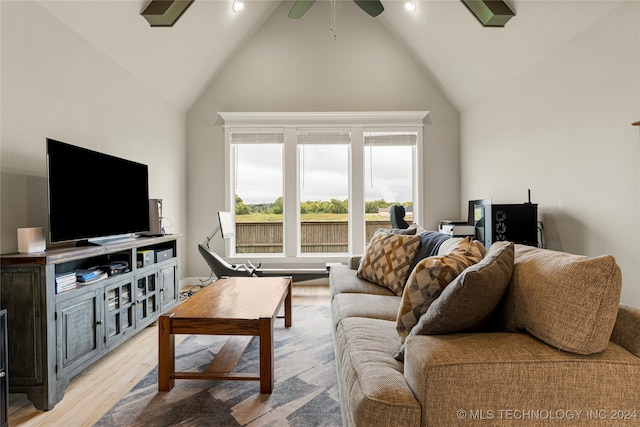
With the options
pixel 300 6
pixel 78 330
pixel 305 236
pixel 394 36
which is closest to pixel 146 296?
pixel 78 330

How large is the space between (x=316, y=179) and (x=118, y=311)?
10.4 feet

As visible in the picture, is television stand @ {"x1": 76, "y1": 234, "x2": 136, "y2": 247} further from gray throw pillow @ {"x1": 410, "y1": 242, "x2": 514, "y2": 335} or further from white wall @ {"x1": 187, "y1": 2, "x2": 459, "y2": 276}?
gray throw pillow @ {"x1": 410, "y1": 242, "x2": 514, "y2": 335}

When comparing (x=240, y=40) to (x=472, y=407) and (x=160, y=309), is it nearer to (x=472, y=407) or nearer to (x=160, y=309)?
(x=160, y=309)

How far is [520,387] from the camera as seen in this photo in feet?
3.26

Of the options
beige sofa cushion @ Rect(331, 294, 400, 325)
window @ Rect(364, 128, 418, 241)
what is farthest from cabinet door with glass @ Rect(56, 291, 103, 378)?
window @ Rect(364, 128, 418, 241)

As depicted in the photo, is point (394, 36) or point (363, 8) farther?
point (394, 36)

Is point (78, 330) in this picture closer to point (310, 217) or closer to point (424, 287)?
point (424, 287)

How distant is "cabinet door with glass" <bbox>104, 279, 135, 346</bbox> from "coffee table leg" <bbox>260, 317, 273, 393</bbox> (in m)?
1.23

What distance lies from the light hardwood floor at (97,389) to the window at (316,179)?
2417 millimetres

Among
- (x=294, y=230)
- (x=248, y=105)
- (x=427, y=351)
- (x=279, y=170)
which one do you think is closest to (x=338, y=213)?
(x=294, y=230)

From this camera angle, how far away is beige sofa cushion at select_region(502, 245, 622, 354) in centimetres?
99

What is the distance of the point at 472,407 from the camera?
0.99 metres

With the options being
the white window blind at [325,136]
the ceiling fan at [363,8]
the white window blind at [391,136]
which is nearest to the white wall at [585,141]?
the ceiling fan at [363,8]

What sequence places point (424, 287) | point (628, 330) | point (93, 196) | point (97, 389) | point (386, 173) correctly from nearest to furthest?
point (628, 330) → point (424, 287) → point (97, 389) → point (93, 196) → point (386, 173)
